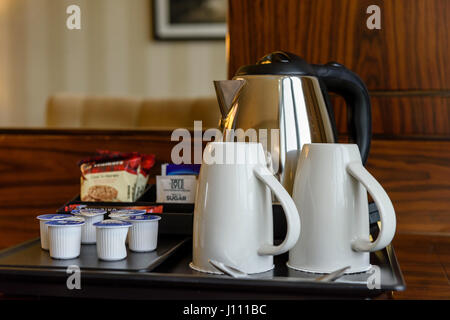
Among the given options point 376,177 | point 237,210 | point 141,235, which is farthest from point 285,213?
point 376,177

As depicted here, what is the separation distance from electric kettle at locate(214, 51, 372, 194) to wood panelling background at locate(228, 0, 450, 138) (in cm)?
25

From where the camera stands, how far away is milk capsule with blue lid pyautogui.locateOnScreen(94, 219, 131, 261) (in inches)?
19.7

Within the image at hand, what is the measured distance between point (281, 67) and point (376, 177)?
1.04ft

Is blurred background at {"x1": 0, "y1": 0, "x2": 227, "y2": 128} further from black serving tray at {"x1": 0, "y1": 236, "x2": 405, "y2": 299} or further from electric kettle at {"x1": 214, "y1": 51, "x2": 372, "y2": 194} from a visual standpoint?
black serving tray at {"x1": 0, "y1": 236, "x2": 405, "y2": 299}

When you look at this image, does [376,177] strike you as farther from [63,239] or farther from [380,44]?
[63,239]

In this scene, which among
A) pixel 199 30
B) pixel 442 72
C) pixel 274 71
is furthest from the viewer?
pixel 199 30

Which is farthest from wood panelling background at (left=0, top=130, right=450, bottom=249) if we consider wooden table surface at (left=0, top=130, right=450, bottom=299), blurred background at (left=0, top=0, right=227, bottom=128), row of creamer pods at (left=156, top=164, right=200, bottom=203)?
blurred background at (left=0, top=0, right=227, bottom=128)

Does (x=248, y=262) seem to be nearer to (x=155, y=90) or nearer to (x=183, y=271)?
(x=183, y=271)

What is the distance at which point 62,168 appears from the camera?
921 mm

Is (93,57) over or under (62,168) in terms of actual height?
over

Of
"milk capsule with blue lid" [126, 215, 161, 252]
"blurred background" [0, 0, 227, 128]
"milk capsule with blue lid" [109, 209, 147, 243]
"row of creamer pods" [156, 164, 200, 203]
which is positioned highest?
"blurred background" [0, 0, 227, 128]
